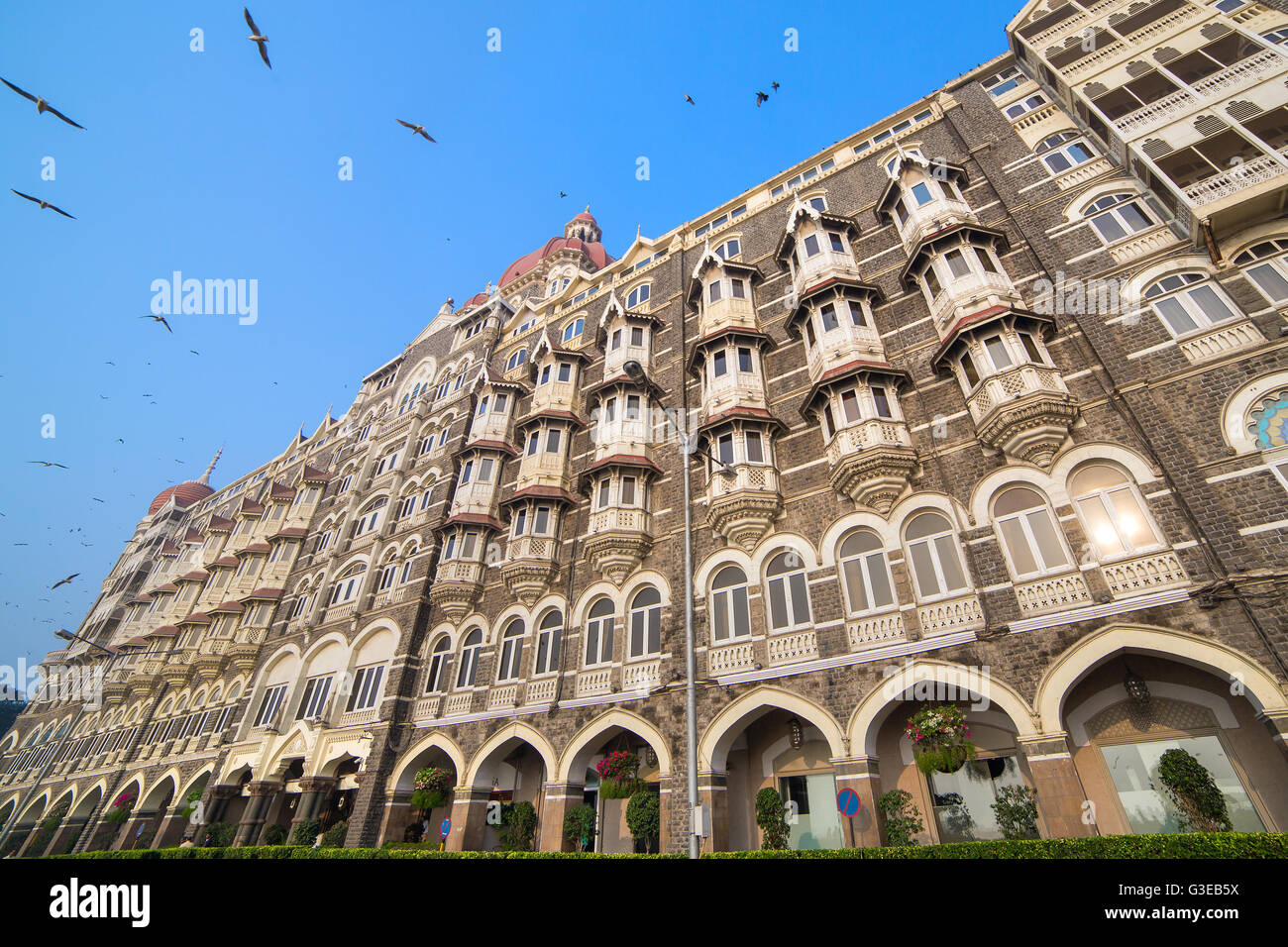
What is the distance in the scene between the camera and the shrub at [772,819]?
15250mm

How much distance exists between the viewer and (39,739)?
152ft

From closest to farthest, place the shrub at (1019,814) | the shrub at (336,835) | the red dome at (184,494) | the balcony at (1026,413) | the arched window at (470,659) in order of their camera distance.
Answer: the shrub at (1019,814), the balcony at (1026,413), the shrub at (336,835), the arched window at (470,659), the red dome at (184,494)

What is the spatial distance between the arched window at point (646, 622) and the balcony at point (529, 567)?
416 centimetres

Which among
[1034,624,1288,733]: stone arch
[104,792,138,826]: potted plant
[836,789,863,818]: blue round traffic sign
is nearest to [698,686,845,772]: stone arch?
[836,789,863,818]: blue round traffic sign

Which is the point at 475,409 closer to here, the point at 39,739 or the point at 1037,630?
the point at 1037,630

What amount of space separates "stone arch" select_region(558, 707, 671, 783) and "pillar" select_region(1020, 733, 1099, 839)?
957 cm

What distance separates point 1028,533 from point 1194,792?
589 centimetres

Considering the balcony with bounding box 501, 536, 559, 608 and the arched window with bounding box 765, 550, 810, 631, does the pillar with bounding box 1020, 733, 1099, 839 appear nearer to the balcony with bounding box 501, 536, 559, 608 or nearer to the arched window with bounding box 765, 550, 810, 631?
the arched window with bounding box 765, 550, 810, 631

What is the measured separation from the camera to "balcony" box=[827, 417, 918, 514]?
16.6 metres

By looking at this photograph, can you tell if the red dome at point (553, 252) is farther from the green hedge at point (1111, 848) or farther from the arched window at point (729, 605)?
the green hedge at point (1111, 848)

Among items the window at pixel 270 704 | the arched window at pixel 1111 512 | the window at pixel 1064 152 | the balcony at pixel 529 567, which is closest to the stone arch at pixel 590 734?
the balcony at pixel 529 567
